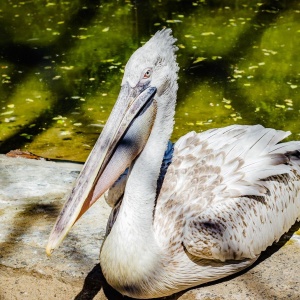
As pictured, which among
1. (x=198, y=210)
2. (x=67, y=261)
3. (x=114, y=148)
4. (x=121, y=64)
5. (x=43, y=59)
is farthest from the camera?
(x=43, y=59)

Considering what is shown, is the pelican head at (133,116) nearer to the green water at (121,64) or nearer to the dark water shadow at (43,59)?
the green water at (121,64)

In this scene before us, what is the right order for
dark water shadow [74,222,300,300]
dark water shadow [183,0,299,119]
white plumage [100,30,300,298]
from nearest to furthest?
white plumage [100,30,300,298] < dark water shadow [74,222,300,300] < dark water shadow [183,0,299,119]

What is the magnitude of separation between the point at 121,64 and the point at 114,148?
4630 mm

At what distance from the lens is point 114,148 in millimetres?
3342

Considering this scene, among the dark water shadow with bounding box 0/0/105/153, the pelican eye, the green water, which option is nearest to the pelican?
the pelican eye

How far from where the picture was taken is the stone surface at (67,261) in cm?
376

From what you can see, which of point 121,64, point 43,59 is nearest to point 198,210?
point 121,64

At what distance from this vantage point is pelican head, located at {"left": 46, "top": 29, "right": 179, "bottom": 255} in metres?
3.26

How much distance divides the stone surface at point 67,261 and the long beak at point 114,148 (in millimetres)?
757

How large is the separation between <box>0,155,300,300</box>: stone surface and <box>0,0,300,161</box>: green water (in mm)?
1606

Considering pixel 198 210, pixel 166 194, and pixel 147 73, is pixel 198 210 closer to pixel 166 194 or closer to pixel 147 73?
pixel 166 194

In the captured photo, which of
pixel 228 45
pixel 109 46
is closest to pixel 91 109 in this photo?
pixel 109 46

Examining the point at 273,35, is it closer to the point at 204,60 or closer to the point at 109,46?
the point at 204,60

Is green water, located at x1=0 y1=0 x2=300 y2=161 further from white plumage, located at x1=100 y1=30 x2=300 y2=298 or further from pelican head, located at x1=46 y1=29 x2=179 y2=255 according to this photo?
pelican head, located at x1=46 y1=29 x2=179 y2=255
